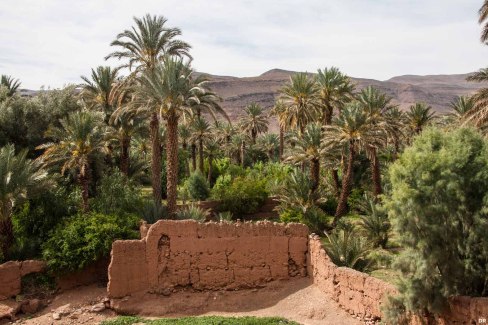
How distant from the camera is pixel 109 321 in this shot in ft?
52.5

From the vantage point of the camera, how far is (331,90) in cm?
3316

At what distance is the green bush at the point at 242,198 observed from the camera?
32125mm

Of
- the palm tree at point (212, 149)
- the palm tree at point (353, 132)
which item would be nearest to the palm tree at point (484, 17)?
the palm tree at point (353, 132)

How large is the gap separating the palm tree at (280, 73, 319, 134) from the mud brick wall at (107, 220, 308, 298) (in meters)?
16.4

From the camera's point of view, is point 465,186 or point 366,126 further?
point 366,126

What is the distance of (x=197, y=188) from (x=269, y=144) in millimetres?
25630

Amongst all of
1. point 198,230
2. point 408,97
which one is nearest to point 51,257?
point 198,230

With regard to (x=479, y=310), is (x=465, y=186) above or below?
above

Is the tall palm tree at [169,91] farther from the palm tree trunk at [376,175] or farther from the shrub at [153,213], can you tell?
the palm tree trunk at [376,175]

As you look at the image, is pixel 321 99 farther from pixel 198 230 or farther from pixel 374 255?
pixel 374 255

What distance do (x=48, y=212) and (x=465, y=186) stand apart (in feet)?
53.0

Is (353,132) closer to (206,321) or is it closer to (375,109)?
(375,109)

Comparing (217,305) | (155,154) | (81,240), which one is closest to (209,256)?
(217,305)

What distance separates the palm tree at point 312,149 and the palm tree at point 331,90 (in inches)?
151
